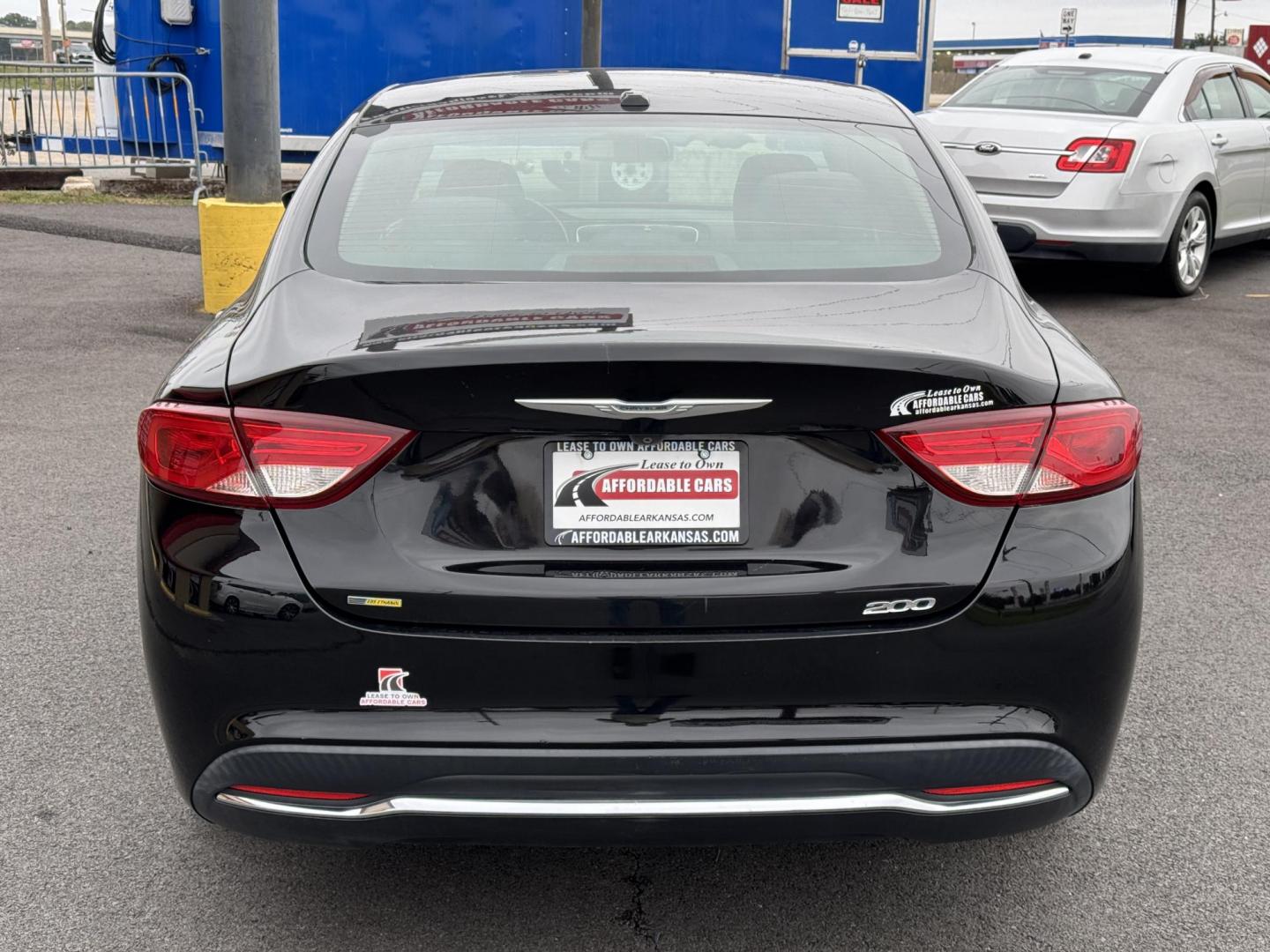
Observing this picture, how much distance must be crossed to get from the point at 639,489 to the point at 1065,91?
9.00 meters

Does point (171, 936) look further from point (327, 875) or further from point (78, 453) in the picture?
point (78, 453)

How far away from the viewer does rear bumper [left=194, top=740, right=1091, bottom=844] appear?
232cm

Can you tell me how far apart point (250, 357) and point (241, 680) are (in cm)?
55

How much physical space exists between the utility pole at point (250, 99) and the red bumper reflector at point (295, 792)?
673cm

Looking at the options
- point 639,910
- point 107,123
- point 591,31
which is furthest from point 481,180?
point 107,123

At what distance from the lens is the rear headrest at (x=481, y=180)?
10.3 ft

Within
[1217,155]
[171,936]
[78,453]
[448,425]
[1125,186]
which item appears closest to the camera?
[448,425]

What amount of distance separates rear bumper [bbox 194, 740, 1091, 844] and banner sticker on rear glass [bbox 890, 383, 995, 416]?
0.55 meters

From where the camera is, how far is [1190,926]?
2.80 meters

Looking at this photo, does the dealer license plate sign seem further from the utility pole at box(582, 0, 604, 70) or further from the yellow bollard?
the utility pole at box(582, 0, 604, 70)

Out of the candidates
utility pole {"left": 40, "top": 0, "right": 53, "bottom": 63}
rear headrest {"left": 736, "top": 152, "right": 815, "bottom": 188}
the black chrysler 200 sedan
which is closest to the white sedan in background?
rear headrest {"left": 736, "top": 152, "right": 815, "bottom": 188}

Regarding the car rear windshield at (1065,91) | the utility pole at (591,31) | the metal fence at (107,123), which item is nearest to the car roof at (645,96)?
the car rear windshield at (1065,91)

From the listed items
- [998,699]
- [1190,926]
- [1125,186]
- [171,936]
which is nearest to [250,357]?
[171,936]

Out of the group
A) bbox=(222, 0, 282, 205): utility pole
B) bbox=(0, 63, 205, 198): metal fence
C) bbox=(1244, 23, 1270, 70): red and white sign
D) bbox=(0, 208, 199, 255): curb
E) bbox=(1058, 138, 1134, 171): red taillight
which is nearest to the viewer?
bbox=(222, 0, 282, 205): utility pole
